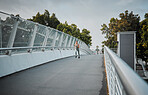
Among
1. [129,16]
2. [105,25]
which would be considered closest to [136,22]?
[129,16]

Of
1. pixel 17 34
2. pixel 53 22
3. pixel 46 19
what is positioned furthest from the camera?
pixel 53 22

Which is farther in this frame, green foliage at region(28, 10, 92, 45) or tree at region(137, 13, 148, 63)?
green foliage at region(28, 10, 92, 45)

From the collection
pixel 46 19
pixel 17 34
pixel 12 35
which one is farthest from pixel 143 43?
pixel 46 19

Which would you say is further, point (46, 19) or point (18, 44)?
point (46, 19)

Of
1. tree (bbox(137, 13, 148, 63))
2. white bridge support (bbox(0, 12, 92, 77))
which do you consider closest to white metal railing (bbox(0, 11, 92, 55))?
white bridge support (bbox(0, 12, 92, 77))

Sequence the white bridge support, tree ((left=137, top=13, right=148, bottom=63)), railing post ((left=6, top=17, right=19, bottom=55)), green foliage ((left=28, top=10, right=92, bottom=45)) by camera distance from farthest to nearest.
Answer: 1. green foliage ((left=28, top=10, right=92, bottom=45))
2. tree ((left=137, top=13, right=148, bottom=63))
3. railing post ((left=6, top=17, right=19, bottom=55))
4. the white bridge support

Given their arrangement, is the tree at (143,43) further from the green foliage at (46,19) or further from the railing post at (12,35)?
the green foliage at (46,19)

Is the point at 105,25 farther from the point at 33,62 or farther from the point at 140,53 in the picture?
the point at 33,62

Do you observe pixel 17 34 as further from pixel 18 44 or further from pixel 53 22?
pixel 53 22

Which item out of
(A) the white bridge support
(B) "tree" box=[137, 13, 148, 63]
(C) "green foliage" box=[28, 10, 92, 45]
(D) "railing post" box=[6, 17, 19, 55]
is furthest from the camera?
(C) "green foliage" box=[28, 10, 92, 45]

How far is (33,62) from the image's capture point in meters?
9.33

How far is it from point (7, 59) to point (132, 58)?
33.5 feet

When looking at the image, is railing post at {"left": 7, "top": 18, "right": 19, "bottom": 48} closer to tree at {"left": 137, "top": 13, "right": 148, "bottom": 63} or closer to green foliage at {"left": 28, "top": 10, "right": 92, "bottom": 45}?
tree at {"left": 137, "top": 13, "right": 148, "bottom": 63}

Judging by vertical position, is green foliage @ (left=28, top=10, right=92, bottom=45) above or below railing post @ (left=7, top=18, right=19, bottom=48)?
above
